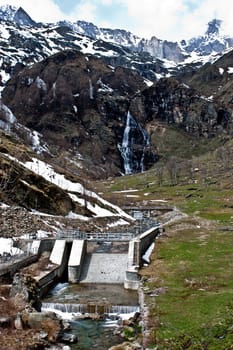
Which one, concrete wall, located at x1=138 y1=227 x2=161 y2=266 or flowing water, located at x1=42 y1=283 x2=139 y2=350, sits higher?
concrete wall, located at x1=138 y1=227 x2=161 y2=266

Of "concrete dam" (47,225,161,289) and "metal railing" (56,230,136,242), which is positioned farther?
"metal railing" (56,230,136,242)

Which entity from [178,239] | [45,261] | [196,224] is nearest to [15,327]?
[45,261]

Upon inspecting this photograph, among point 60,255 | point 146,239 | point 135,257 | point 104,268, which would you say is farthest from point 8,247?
point 146,239

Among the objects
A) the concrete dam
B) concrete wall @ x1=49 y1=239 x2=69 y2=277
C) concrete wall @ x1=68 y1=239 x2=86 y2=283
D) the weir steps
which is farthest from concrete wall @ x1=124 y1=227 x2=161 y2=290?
concrete wall @ x1=49 y1=239 x2=69 y2=277

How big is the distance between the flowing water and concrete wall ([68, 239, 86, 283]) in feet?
5.85

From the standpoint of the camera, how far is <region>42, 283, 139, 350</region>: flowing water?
36.6 meters

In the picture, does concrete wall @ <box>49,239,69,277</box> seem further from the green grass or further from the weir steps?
the green grass

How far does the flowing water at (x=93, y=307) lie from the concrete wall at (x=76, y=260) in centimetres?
178

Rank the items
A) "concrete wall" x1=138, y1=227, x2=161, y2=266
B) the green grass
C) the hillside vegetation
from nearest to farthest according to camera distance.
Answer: the hillside vegetation
the green grass
"concrete wall" x1=138, y1=227, x2=161, y2=266

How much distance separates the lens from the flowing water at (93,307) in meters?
36.6

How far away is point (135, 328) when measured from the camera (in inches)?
1486

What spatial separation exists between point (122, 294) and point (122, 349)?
57.0 ft

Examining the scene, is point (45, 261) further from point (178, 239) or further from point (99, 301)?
point (178, 239)

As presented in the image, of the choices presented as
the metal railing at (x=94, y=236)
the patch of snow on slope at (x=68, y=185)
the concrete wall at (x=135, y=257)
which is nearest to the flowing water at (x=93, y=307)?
the concrete wall at (x=135, y=257)
